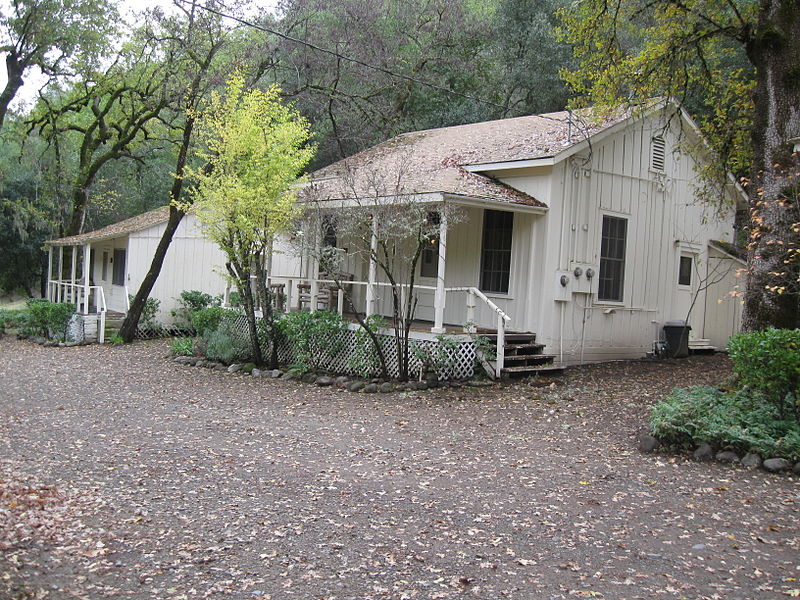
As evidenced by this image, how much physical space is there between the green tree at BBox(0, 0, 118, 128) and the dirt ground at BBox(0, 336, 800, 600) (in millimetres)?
13210

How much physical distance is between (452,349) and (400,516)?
6.20 meters

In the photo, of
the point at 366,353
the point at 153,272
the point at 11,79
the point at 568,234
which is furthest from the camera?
the point at 11,79

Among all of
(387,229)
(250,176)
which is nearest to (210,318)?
(250,176)

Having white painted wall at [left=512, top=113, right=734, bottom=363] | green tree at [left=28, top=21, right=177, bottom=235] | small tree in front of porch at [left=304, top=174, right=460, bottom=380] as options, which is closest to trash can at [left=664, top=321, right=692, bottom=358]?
white painted wall at [left=512, top=113, right=734, bottom=363]

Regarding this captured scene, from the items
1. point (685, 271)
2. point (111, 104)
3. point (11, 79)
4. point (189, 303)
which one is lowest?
point (189, 303)

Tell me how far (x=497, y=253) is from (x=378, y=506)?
27.7 ft

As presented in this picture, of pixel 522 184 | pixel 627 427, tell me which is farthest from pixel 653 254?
pixel 627 427

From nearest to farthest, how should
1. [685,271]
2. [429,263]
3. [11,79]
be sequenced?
[429,263]
[685,271]
[11,79]

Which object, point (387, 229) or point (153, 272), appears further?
point (153, 272)

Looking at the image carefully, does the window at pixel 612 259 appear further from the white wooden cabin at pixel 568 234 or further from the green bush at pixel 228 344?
the green bush at pixel 228 344

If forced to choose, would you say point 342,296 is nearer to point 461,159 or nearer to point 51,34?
point 461,159

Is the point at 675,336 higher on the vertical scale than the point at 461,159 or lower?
lower

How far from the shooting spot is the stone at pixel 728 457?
707 cm

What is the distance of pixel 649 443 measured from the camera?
7.71 metres
